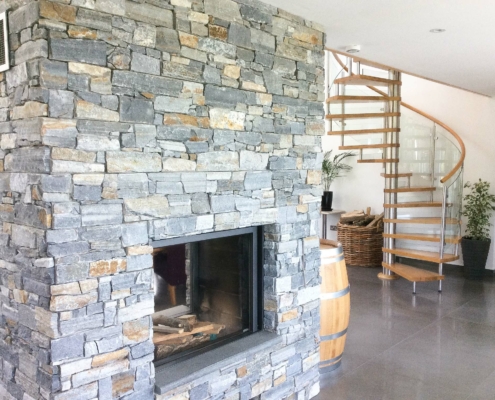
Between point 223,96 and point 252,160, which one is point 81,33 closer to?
point 223,96

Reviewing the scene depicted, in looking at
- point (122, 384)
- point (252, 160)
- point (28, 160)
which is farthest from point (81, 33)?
point (122, 384)

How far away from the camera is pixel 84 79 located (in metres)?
1.92

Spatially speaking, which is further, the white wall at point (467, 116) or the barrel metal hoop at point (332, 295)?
the white wall at point (467, 116)

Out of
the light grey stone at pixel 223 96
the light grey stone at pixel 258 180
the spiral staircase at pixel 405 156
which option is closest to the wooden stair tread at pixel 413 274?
the spiral staircase at pixel 405 156

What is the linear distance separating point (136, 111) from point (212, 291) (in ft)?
4.15

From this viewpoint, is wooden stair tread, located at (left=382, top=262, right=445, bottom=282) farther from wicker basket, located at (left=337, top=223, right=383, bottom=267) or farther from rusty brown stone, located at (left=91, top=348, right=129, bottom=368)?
rusty brown stone, located at (left=91, top=348, right=129, bottom=368)

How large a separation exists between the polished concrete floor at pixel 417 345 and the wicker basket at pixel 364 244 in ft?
3.11

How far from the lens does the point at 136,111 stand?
208 centimetres

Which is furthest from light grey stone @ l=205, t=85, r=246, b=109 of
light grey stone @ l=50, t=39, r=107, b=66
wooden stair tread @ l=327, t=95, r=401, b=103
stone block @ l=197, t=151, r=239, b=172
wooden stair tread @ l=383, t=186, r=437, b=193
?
wooden stair tread @ l=383, t=186, r=437, b=193

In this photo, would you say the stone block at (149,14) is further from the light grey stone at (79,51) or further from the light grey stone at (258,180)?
the light grey stone at (258,180)

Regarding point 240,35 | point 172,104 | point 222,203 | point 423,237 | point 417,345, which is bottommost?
point 417,345

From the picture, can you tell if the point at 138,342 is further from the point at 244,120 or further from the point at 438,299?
the point at 438,299

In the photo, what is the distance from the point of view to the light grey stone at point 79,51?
184 cm

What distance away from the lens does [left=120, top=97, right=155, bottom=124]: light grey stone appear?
204 cm
